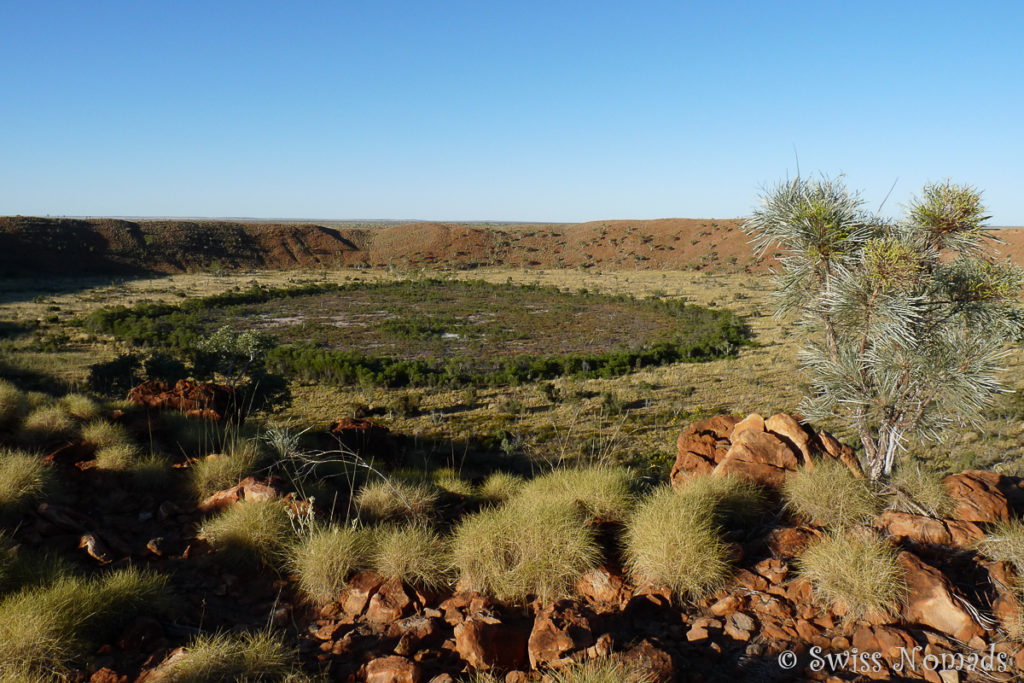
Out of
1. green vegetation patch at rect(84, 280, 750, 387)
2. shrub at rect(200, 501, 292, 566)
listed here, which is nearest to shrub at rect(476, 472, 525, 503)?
shrub at rect(200, 501, 292, 566)

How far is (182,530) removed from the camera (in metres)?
4.96

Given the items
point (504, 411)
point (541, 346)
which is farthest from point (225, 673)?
point (541, 346)

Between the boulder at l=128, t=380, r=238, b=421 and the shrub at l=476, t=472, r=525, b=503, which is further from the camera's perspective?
the boulder at l=128, t=380, r=238, b=421

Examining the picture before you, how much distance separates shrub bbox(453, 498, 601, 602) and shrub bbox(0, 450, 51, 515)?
3587 mm

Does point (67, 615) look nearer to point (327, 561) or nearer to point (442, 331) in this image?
point (327, 561)

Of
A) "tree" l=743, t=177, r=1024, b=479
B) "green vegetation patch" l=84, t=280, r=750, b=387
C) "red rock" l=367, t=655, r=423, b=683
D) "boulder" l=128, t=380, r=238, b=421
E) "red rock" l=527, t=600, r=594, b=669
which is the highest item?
"tree" l=743, t=177, r=1024, b=479

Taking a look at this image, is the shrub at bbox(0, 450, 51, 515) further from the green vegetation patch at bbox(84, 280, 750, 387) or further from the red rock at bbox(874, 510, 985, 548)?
the green vegetation patch at bbox(84, 280, 750, 387)

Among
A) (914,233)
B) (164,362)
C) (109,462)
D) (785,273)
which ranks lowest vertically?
(164,362)

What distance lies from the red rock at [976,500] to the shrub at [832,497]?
549mm

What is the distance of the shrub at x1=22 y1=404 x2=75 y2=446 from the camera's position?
6.57 meters

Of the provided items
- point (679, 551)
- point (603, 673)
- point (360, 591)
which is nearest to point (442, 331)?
point (360, 591)

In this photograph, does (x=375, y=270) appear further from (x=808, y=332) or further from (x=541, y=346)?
(x=808, y=332)

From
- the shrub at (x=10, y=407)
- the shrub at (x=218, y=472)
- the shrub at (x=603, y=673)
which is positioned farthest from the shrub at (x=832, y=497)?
the shrub at (x=10, y=407)

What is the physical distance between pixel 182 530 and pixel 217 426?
3485 millimetres
